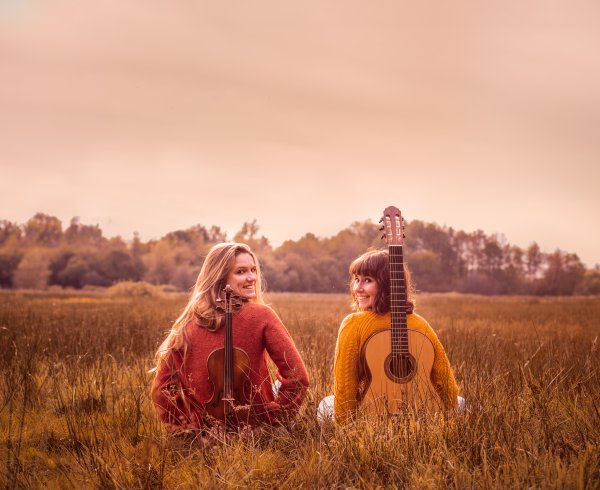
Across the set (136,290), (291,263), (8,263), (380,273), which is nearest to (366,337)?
(380,273)

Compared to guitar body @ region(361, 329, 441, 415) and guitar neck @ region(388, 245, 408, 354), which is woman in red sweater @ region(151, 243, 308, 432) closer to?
guitar body @ region(361, 329, 441, 415)

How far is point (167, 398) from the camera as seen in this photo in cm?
386

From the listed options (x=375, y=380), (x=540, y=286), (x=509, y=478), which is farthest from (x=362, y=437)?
(x=540, y=286)

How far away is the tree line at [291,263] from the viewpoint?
76.9 meters

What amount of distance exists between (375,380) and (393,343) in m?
0.31

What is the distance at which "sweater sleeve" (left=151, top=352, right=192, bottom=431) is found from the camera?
12.7 feet

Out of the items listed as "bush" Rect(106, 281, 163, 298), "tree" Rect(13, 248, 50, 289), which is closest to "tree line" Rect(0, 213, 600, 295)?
"tree" Rect(13, 248, 50, 289)

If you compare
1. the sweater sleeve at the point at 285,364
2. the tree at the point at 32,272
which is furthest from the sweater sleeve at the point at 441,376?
Answer: the tree at the point at 32,272

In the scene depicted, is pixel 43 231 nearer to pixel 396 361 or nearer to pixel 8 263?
pixel 8 263

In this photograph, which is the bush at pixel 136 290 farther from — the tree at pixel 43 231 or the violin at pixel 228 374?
the tree at pixel 43 231

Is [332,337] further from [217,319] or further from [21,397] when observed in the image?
[217,319]

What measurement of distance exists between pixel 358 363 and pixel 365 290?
1.91 ft

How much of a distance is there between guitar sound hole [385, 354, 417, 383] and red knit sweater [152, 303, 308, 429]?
69cm

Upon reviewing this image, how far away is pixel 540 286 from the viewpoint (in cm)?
7225
